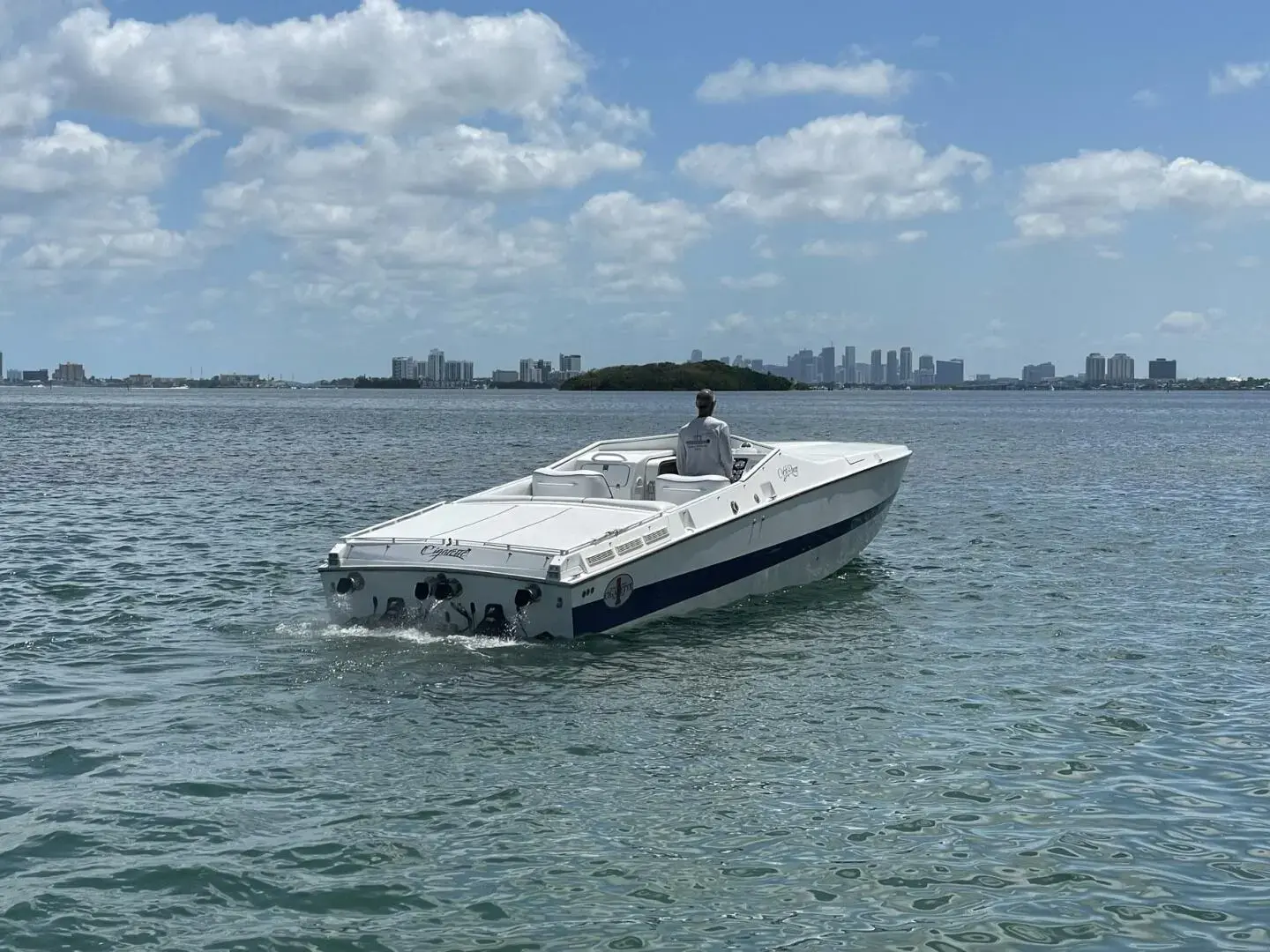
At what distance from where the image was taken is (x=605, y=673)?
12.6 m

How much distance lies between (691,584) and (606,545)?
1.75 m

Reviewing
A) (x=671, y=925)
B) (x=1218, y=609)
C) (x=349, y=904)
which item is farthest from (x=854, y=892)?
(x=1218, y=609)

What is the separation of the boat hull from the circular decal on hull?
0.01 meters

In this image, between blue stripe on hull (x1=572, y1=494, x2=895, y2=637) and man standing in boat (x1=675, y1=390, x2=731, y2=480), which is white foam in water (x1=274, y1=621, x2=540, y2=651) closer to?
blue stripe on hull (x1=572, y1=494, x2=895, y2=637)

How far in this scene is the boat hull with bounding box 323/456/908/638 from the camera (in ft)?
44.2

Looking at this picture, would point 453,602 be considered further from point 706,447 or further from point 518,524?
point 706,447

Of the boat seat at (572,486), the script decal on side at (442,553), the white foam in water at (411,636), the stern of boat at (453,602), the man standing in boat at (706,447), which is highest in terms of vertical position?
the man standing in boat at (706,447)

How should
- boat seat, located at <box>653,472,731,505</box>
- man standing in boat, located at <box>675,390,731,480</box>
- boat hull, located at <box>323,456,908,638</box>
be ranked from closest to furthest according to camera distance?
boat hull, located at <box>323,456,908,638</box> < boat seat, located at <box>653,472,731,505</box> < man standing in boat, located at <box>675,390,731,480</box>

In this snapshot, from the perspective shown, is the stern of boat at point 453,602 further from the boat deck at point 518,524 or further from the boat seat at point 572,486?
the boat seat at point 572,486

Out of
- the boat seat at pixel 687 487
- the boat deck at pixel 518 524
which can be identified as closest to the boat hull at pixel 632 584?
the boat deck at pixel 518 524

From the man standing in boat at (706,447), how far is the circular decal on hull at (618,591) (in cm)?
350

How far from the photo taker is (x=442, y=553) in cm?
1379

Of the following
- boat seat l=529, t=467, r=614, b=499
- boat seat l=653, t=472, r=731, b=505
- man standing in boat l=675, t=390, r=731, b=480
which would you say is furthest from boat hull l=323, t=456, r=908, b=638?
boat seat l=529, t=467, r=614, b=499

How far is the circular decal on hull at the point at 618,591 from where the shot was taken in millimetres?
13867
